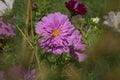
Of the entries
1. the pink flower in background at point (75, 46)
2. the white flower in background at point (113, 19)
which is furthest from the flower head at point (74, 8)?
the pink flower in background at point (75, 46)

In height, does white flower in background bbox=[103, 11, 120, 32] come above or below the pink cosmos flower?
above

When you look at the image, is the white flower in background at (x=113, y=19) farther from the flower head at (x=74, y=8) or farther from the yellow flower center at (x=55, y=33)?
the yellow flower center at (x=55, y=33)

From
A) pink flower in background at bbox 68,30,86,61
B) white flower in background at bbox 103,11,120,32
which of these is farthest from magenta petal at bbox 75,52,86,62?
white flower in background at bbox 103,11,120,32

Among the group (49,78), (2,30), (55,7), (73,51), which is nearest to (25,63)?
(49,78)

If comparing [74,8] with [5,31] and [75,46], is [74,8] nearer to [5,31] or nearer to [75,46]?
[5,31]

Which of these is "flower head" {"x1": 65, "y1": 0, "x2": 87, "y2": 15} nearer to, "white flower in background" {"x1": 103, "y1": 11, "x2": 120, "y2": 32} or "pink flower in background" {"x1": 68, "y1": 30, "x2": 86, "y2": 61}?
"white flower in background" {"x1": 103, "y1": 11, "x2": 120, "y2": 32}

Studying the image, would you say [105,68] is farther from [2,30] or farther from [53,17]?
[2,30]
